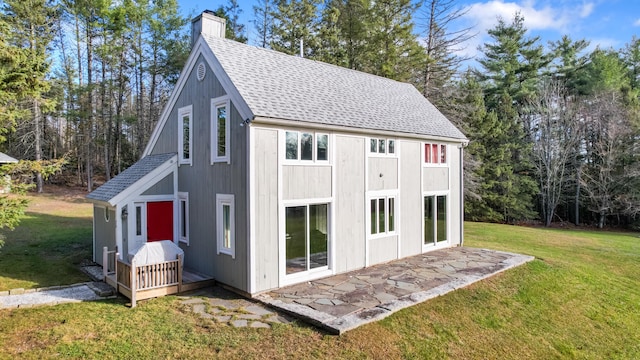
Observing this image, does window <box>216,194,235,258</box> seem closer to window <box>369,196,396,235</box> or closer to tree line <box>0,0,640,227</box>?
window <box>369,196,396,235</box>

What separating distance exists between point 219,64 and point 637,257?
17.7 m

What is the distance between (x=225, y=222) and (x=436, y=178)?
330 inches

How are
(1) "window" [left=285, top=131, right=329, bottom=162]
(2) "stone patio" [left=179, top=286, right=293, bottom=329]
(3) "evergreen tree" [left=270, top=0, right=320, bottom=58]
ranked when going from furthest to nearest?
(3) "evergreen tree" [left=270, top=0, right=320, bottom=58], (1) "window" [left=285, top=131, right=329, bottom=162], (2) "stone patio" [left=179, top=286, right=293, bottom=329]

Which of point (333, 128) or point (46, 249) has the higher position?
point (333, 128)

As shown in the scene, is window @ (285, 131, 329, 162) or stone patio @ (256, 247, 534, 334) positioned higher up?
window @ (285, 131, 329, 162)

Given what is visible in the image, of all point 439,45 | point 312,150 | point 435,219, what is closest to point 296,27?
point 439,45

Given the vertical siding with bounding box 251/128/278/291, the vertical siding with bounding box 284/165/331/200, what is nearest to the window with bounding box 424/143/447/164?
the vertical siding with bounding box 284/165/331/200

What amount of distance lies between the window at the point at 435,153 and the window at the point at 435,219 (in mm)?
1362

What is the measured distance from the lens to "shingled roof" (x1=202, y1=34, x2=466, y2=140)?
9.78 m

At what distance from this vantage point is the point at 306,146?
32.7 feet

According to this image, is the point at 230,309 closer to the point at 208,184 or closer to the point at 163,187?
the point at 208,184

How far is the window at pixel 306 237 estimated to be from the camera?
9562 mm

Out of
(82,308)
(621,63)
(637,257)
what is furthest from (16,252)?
(621,63)

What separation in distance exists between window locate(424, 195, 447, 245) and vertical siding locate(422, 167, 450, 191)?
0.35 metres
